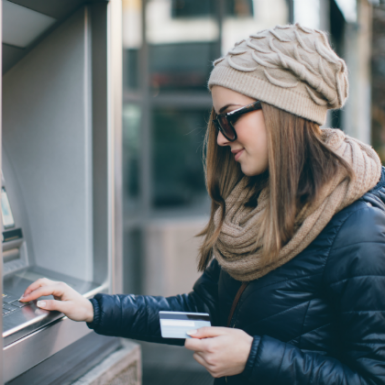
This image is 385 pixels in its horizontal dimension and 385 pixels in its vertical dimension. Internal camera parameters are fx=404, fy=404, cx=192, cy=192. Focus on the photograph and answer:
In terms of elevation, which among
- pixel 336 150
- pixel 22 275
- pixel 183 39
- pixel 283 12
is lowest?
pixel 22 275

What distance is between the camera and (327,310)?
1015mm

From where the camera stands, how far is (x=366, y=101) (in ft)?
16.2

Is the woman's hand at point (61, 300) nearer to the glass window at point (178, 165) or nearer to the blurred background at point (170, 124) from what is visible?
the blurred background at point (170, 124)

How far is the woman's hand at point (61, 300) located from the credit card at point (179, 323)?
9.4 inches

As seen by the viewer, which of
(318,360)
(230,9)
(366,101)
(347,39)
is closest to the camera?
(318,360)

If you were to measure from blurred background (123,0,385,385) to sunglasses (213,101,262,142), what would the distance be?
6.68 ft

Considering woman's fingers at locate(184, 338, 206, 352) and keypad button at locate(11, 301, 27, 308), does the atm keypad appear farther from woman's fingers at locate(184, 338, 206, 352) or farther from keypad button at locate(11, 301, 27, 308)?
woman's fingers at locate(184, 338, 206, 352)

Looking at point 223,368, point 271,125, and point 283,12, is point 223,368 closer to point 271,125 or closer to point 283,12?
point 271,125

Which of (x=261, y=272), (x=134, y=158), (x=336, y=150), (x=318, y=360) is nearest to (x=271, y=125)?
(x=336, y=150)

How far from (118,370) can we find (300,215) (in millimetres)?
980

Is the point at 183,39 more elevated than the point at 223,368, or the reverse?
the point at 183,39

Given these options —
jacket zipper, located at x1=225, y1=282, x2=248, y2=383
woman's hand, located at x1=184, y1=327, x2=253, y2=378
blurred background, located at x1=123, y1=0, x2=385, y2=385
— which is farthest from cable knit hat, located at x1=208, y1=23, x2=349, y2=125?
blurred background, located at x1=123, y1=0, x2=385, y2=385

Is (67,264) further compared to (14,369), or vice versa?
(67,264)

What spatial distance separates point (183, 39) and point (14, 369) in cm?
333
